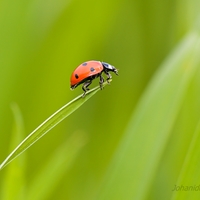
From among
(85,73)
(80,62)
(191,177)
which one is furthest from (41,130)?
(80,62)

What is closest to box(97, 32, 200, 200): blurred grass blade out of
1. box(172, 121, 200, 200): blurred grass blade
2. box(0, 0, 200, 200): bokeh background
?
box(172, 121, 200, 200): blurred grass blade

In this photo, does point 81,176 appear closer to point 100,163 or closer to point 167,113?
point 100,163

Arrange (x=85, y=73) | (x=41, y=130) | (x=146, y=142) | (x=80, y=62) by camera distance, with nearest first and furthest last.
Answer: (x=41, y=130), (x=146, y=142), (x=85, y=73), (x=80, y=62)

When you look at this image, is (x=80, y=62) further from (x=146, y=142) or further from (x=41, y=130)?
(x=41, y=130)

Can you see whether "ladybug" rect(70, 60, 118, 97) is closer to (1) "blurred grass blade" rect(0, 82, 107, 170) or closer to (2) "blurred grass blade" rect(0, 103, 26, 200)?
(2) "blurred grass blade" rect(0, 103, 26, 200)

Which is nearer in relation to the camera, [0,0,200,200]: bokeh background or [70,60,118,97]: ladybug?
[70,60,118,97]: ladybug

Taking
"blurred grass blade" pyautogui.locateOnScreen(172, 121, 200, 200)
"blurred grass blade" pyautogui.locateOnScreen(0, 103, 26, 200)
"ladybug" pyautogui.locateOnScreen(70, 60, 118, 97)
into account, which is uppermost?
"ladybug" pyautogui.locateOnScreen(70, 60, 118, 97)
